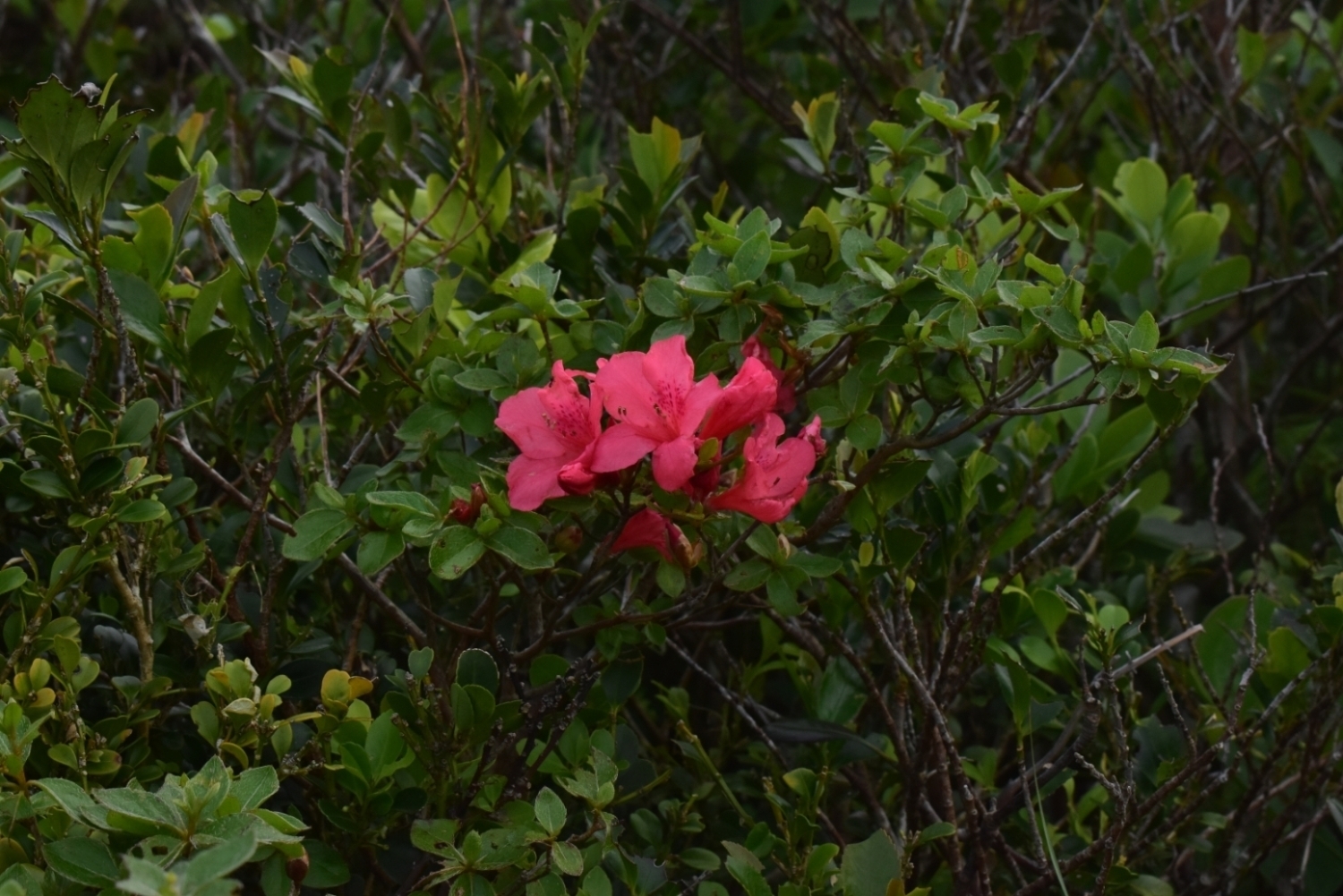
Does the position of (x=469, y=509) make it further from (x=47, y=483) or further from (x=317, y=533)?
(x=47, y=483)

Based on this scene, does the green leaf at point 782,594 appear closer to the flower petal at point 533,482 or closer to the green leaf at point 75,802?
the flower petal at point 533,482

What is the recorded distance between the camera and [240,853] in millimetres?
930

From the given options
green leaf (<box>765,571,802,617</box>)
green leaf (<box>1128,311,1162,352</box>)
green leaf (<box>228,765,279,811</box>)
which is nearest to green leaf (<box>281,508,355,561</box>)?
green leaf (<box>228,765,279,811</box>)

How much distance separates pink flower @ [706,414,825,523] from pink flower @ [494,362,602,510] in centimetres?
15

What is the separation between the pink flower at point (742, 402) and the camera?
1305mm

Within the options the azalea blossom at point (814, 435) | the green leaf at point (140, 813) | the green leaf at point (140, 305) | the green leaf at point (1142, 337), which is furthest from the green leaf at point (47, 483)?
the green leaf at point (1142, 337)

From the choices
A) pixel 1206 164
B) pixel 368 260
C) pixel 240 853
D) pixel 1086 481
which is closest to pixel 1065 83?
pixel 1206 164

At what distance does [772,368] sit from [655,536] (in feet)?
0.89

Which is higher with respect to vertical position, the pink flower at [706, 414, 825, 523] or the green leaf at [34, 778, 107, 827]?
the pink flower at [706, 414, 825, 523]

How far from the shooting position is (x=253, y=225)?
152cm

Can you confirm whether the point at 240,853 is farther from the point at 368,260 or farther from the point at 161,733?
the point at 368,260

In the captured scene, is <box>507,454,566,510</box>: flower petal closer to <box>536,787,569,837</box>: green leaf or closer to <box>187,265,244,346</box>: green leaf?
<box>536,787,569,837</box>: green leaf

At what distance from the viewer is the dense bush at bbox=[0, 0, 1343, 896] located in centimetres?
136

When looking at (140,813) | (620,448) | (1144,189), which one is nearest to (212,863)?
(140,813)
